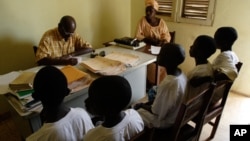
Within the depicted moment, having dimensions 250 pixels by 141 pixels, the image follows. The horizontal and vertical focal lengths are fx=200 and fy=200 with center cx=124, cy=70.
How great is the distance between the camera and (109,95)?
88 centimetres

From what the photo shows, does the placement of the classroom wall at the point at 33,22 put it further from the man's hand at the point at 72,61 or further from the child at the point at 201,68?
the child at the point at 201,68

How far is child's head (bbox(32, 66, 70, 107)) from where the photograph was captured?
953mm

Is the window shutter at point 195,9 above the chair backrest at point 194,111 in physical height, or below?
above

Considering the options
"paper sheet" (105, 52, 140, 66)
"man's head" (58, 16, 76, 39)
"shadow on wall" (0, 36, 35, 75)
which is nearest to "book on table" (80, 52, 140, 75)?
"paper sheet" (105, 52, 140, 66)

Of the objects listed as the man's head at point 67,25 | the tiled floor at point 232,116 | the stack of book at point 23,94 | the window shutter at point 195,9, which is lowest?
the tiled floor at point 232,116

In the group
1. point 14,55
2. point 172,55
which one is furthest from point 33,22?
point 172,55

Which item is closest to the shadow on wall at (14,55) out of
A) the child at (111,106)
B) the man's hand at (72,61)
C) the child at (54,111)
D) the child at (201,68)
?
the man's hand at (72,61)

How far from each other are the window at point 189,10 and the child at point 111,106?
224 cm

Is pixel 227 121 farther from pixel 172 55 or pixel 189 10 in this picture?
pixel 189 10

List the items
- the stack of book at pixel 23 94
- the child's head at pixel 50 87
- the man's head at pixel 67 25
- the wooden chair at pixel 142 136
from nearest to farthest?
the wooden chair at pixel 142 136 < the child's head at pixel 50 87 < the stack of book at pixel 23 94 < the man's head at pixel 67 25

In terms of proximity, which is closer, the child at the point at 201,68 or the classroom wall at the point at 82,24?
the child at the point at 201,68

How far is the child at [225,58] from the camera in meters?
1.44

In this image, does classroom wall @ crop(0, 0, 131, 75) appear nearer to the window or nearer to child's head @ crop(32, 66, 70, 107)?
the window

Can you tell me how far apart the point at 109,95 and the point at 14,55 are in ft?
6.36
